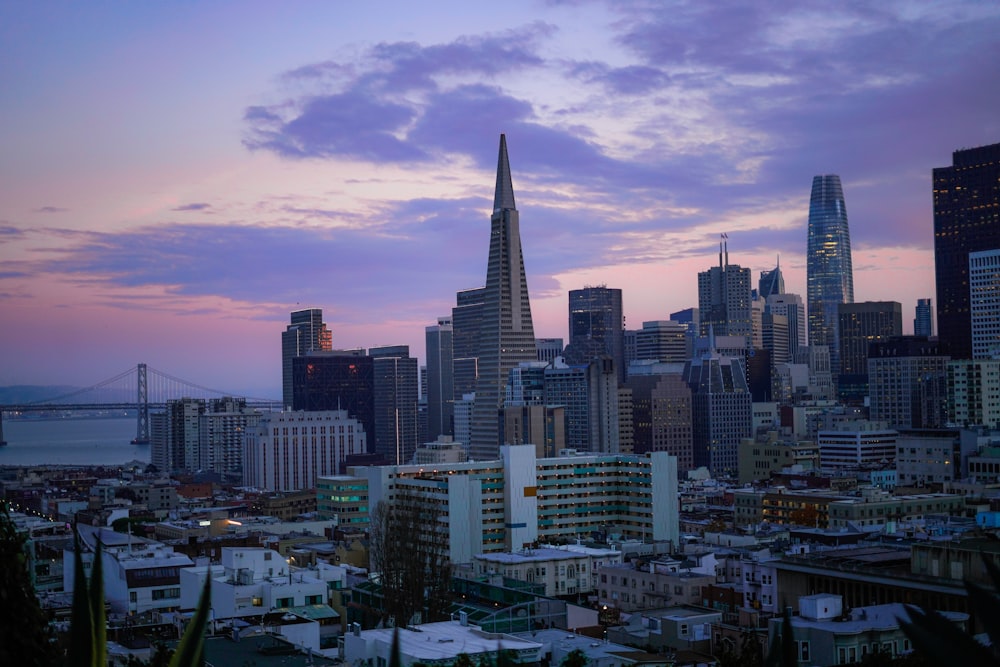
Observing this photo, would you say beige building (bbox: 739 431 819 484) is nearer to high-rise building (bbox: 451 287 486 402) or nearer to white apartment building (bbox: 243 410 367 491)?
white apartment building (bbox: 243 410 367 491)

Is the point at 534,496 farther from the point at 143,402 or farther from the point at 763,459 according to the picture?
the point at 143,402

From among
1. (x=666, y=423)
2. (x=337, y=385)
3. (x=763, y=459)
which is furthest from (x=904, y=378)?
(x=337, y=385)

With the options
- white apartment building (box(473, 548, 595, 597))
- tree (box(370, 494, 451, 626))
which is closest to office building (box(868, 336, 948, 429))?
white apartment building (box(473, 548, 595, 597))

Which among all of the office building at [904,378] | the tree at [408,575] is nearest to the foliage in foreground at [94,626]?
the tree at [408,575]

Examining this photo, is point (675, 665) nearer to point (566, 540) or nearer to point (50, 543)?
point (566, 540)

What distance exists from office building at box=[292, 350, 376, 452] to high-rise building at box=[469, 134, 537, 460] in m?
45.4

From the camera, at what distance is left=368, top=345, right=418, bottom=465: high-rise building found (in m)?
151

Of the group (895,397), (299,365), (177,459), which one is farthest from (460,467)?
(299,365)

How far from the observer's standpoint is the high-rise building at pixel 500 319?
101938 mm

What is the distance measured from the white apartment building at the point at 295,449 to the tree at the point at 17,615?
107 meters

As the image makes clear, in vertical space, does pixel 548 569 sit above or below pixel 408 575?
below

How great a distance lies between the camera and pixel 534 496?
48.2 m

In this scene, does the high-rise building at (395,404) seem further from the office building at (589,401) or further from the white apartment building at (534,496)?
the white apartment building at (534,496)

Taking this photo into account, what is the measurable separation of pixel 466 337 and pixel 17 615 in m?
149
